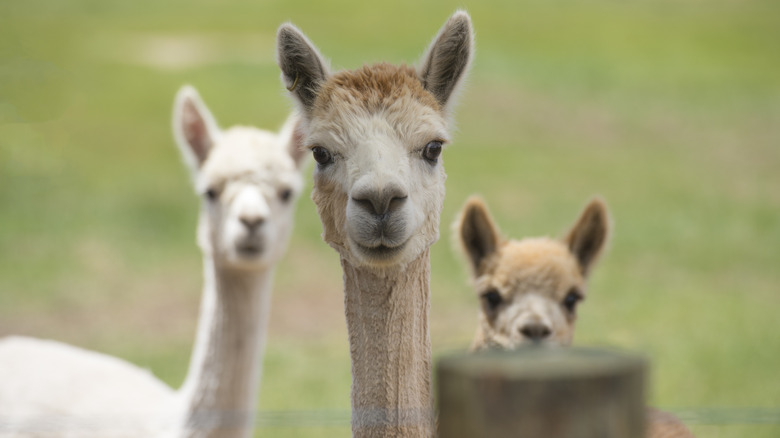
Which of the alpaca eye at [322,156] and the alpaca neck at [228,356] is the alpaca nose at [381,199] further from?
the alpaca neck at [228,356]

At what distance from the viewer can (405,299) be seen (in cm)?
296

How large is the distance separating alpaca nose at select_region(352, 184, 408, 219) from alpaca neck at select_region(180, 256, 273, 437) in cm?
204

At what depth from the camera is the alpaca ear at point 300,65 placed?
3.31 metres

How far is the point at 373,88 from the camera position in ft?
10.2

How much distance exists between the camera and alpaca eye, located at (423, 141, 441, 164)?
3070 millimetres

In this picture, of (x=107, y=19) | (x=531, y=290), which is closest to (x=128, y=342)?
(x=531, y=290)

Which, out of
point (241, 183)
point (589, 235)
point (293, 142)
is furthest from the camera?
point (293, 142)

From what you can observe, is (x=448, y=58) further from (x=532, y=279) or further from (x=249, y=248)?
(x=249, y=248)

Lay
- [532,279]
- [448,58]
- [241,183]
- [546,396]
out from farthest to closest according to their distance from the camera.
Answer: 1. [241,183]
2. [532,279]
3. [448,58]
4. [546,396]

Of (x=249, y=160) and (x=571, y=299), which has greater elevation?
(x=249, y=160)

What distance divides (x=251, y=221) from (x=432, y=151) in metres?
2.06

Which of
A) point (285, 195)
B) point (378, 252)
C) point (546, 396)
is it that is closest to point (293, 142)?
point (285, 195)

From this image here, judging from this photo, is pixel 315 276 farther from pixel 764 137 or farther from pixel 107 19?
pixel 107 19

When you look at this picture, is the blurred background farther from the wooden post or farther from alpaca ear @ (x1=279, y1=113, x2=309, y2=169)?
alpaca ear @ (x1=279, y1=113, x2=309, y2=169)
